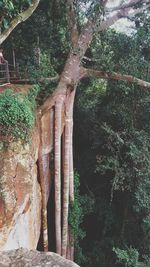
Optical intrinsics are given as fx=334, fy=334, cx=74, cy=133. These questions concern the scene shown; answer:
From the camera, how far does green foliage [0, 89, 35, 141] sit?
610cm

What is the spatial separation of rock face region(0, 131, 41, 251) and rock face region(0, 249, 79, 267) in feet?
12.3

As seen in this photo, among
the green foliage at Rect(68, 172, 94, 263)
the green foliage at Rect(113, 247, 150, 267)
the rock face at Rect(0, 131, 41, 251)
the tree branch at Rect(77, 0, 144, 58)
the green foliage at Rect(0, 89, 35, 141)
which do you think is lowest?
the green foliage at Rect(113, 247, 150, 267)

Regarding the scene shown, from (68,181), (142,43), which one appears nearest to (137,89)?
(142,43)

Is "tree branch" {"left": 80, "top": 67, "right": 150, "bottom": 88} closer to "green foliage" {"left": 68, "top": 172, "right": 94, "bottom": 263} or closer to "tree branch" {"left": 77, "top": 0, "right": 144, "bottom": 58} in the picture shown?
"tree branch" {"left": 77, "top": 0, "right": 144, "bottom": 58}

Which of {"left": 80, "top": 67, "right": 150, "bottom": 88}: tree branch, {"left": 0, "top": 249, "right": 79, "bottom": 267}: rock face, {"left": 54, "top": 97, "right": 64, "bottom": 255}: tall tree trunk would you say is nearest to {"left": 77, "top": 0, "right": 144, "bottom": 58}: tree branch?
{"left": 80, "top": 67, "right": 150, "bottom": 88}: tree branch

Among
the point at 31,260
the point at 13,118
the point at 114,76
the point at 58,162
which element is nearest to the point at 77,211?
the point at 58,162

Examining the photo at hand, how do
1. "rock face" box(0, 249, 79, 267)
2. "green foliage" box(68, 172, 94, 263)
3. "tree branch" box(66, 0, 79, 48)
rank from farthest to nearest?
"green foliage" box(68, 172, 94, 263), "tree branch" box(66, 0, 79, 48), "rock face" box(0, 249, 79, 267)

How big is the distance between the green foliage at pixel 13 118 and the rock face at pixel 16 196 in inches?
8.2

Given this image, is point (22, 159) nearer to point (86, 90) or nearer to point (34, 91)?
point (34, 91)

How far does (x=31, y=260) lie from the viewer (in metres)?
2.01

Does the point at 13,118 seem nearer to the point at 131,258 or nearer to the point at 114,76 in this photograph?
the point at 114,76

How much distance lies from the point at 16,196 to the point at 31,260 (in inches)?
167

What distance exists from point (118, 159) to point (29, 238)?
4.76 meters

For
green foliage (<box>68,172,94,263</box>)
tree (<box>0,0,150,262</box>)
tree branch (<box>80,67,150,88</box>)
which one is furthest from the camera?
green foliage (<box>68,172,94,263</box>)
